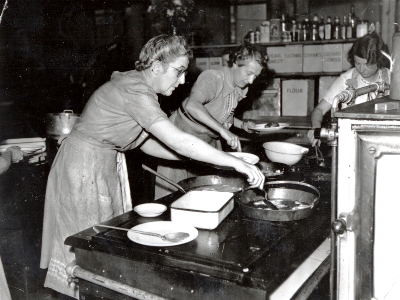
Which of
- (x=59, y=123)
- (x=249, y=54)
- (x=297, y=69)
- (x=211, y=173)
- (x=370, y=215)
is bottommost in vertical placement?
(x=211, y=173)

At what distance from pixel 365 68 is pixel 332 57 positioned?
4.50ft

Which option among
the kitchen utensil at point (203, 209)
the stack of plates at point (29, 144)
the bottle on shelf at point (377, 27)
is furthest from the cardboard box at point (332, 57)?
the kitchen utensil at point (203, 209)

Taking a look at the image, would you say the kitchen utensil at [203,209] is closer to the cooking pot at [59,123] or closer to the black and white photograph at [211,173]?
the black and white photograph at [211,173]

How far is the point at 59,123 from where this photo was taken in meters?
3.85

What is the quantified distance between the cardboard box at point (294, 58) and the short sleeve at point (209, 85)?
2.06m

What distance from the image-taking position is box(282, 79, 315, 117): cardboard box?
5316 mm

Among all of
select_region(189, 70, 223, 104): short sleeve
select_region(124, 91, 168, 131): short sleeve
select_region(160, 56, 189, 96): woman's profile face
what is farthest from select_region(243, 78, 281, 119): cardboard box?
select_region(124, 91, 168, 131): short sleeve

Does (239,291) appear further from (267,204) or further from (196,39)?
(196,39)

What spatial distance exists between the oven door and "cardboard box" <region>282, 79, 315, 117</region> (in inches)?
159

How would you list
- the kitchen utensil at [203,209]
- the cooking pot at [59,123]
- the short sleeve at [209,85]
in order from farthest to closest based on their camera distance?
1. the cooking pot at [59,123]
2. the short sleeve at [209,85]
3. the kitchen utensil at [203,209]

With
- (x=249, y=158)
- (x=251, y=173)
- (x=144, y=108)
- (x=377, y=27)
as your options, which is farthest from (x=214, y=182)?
(x=377, y=27)

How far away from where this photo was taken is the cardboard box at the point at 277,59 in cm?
527

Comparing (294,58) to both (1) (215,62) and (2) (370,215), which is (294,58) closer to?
(1) (215,62)

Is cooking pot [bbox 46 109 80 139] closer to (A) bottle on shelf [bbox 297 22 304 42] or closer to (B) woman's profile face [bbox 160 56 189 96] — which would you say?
(B) woman's profile face [bbox 160 56 189 96]
